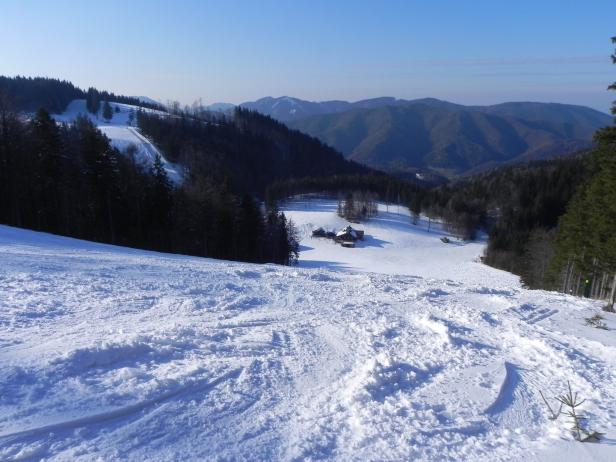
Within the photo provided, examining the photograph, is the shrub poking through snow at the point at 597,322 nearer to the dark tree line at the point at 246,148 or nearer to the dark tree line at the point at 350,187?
the dark tree line at the point at 246,148

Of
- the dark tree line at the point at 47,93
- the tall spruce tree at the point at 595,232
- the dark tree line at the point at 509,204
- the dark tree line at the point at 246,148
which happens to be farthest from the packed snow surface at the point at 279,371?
the dark tree line at the point at 47,93

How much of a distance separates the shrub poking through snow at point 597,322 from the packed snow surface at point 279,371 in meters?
0.28

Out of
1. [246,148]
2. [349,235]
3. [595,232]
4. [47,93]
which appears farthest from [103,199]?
[47,93]

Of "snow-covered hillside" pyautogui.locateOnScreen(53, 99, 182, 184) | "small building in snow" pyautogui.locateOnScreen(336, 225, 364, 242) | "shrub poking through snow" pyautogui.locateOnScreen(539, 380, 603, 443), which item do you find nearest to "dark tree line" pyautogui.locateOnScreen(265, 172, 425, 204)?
"snow-covered hillside" pyautogui.locateOnScreen(53, 99, 182, 184)

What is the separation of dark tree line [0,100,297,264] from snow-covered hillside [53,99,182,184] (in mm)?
29257

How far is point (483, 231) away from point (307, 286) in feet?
335

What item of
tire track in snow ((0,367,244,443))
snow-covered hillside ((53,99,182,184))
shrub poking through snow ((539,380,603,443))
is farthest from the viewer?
snow-covered hillside ((53,99,182,184))

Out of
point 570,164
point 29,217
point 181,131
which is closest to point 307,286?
point 29,217

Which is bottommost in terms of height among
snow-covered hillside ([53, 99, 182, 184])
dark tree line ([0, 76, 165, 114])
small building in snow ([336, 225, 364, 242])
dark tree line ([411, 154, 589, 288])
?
small building in snow ([336, 225, 364, 242])

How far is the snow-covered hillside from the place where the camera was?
89.6 m

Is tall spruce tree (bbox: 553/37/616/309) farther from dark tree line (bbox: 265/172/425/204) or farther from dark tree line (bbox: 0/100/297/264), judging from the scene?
dark tree line (bbox: 265/172/425/204)

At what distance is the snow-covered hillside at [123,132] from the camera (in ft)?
294

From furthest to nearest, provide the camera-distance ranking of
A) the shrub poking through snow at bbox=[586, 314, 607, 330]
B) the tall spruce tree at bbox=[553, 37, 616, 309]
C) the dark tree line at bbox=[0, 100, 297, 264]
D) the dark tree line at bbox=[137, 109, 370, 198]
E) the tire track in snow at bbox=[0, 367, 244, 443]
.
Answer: the dark tree line at bbox=[137, 109, 370, 198]
the dark tree line at bbox=[0, 100, 297, 264]
the tall spruce tree at bbox=[553, 37, 616, 309]
the shrub poking through snow at bbox=[586, 314, 607, 330]
the tire track in snow at bbox=[0, 367, 244, 443]

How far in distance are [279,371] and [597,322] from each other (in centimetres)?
997
